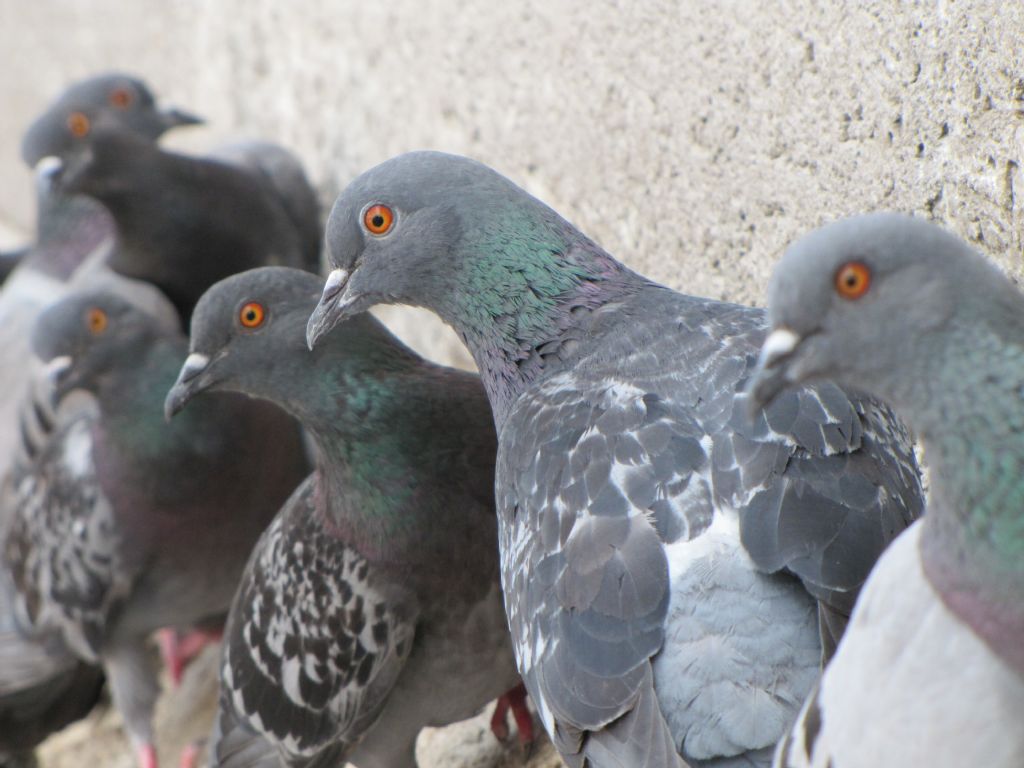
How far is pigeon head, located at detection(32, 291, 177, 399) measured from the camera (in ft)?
15.5

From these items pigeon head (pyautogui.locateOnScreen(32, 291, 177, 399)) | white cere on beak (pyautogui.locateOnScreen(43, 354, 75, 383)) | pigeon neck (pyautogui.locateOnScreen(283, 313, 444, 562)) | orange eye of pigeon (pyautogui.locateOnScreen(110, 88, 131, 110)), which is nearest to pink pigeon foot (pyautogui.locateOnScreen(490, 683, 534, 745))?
pigeon neck (pyautogui.locateOnScreen(283, 313, 444, 562))

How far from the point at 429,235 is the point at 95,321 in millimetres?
1939

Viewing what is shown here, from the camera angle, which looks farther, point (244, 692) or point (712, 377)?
point (244, 692)

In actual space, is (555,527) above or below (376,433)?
above

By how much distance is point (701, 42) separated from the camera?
3.75 metres

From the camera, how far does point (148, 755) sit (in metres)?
5.00

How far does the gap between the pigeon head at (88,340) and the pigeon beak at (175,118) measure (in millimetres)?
1945

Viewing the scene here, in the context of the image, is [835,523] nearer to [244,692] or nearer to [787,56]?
[787,56]

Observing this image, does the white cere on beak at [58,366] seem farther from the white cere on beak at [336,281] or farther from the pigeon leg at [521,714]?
the pigeon leg at [521,714]

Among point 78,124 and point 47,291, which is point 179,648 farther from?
point 78,124

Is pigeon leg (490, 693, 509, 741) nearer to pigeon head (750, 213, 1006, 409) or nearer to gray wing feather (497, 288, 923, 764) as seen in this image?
gray wing feather (497, 288, 923, 764)

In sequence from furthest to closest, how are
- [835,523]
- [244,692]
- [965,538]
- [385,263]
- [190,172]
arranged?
[190,172] → [244,692] → [385,263] → [835,523] → [965,538]

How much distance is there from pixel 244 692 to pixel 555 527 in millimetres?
1523

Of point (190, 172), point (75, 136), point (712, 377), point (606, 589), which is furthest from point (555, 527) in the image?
point (75, 136)
